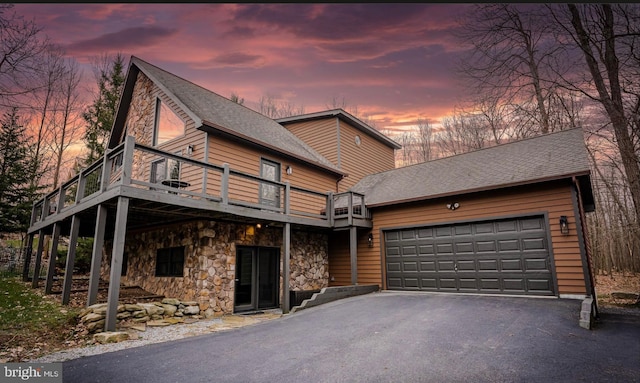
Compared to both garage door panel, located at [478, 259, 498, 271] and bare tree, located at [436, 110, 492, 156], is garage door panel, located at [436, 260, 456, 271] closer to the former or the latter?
garage door panel, located at [478, 259, 498, 271]

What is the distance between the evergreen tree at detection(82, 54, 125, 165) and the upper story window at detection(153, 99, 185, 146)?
10.0m

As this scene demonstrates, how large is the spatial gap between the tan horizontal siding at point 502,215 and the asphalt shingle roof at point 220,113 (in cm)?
369

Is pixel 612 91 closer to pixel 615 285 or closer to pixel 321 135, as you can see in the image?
pixel 321 135

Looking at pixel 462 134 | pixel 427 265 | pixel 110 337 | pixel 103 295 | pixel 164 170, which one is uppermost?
pixel 462 134

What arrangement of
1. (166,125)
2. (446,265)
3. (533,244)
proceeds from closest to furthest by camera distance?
(533,244), (446,265), (166,125)

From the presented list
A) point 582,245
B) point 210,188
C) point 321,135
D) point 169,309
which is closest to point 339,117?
point 321,135

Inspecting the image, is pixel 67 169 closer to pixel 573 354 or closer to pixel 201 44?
pixel 201 44

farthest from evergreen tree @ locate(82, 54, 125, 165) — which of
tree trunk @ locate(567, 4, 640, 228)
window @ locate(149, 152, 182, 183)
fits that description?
tree trunk @ locate(567, 4, 640, 228)

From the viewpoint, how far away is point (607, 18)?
281 inches

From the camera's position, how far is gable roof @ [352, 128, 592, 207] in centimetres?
926

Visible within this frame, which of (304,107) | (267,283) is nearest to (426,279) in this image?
(267,283)

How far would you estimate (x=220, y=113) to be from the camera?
11.6 metres

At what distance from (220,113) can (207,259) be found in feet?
16.8

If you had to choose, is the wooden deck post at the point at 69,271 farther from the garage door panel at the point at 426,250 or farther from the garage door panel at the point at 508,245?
the garage door panel at the point at 508,245
